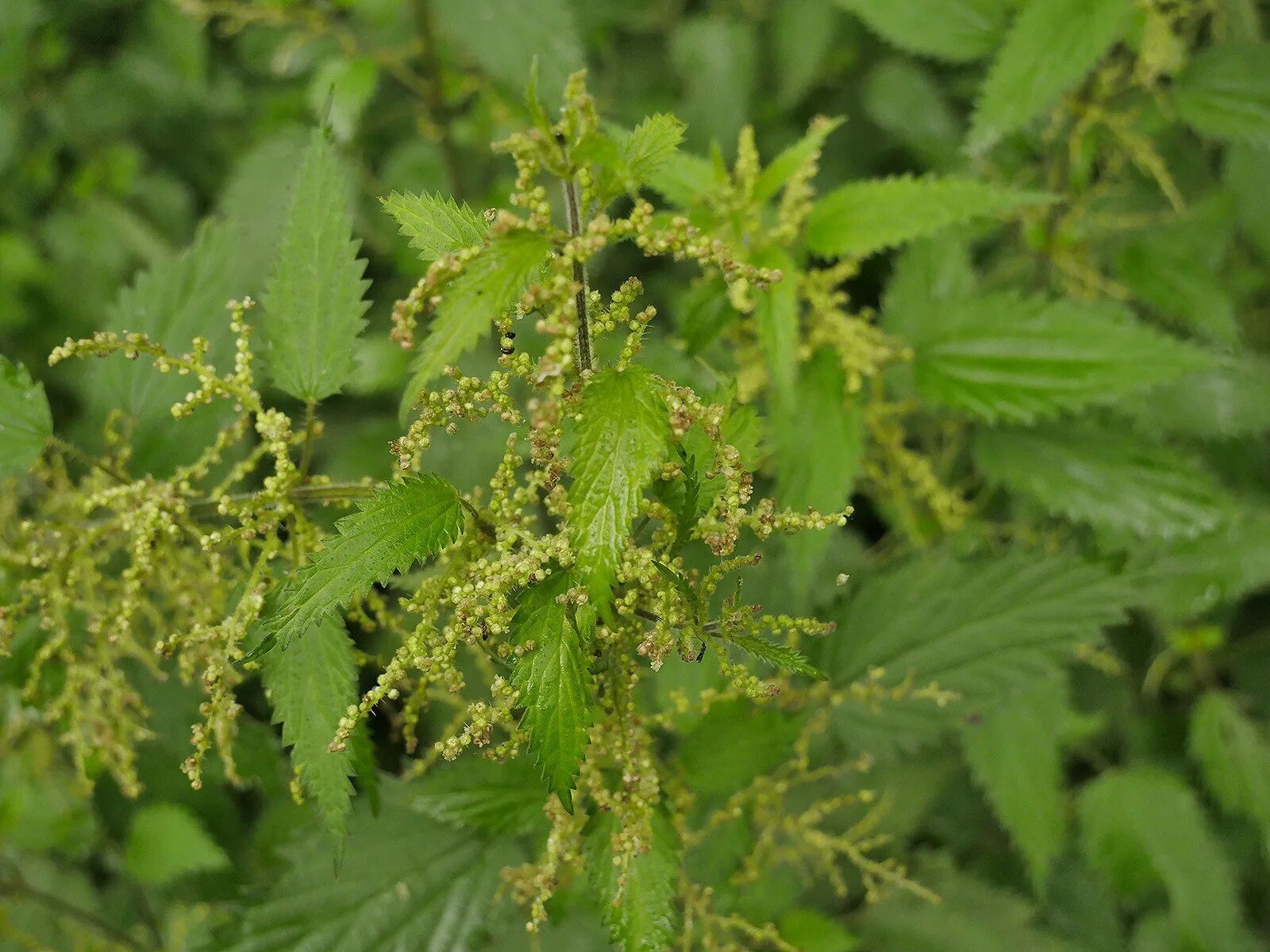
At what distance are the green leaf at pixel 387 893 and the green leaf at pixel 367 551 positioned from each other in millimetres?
726

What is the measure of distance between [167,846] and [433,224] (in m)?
1.57

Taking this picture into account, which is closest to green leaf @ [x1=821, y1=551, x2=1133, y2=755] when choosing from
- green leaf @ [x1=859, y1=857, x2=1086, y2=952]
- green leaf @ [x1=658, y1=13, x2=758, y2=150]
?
green leaf @ [x1=859, y1=857, x2=1086, y2=952]

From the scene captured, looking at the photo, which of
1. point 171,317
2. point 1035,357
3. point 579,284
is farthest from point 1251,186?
point 171,317

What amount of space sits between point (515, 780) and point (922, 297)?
146cm

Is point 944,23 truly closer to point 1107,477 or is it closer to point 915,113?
point 915,113

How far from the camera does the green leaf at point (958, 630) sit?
182cm

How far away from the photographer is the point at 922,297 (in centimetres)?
231

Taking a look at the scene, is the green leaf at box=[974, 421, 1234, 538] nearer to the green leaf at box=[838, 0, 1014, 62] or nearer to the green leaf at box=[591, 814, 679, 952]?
the green leaf at box=[838, 0, 1014, 62]

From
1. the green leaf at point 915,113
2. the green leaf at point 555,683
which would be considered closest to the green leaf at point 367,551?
the green leaf at point 555,683

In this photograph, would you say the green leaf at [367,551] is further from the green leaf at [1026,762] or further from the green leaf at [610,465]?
the green leaf at [1026,762]

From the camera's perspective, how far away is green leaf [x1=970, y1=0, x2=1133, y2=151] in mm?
1845

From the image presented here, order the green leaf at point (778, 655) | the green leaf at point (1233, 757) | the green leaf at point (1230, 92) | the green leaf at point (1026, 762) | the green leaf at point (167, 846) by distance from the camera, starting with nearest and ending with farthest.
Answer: the green leaf at point (778, 655) < the green leaf at point (167, 846) < the green leaf at point (1230, 92) < the green leaf at point (1026, 762) < the green leaf at point (1233, 757)

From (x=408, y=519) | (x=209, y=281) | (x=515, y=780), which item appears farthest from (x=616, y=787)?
(x=209, y=281)

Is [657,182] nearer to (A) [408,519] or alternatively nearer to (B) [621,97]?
(A) [408,519]
